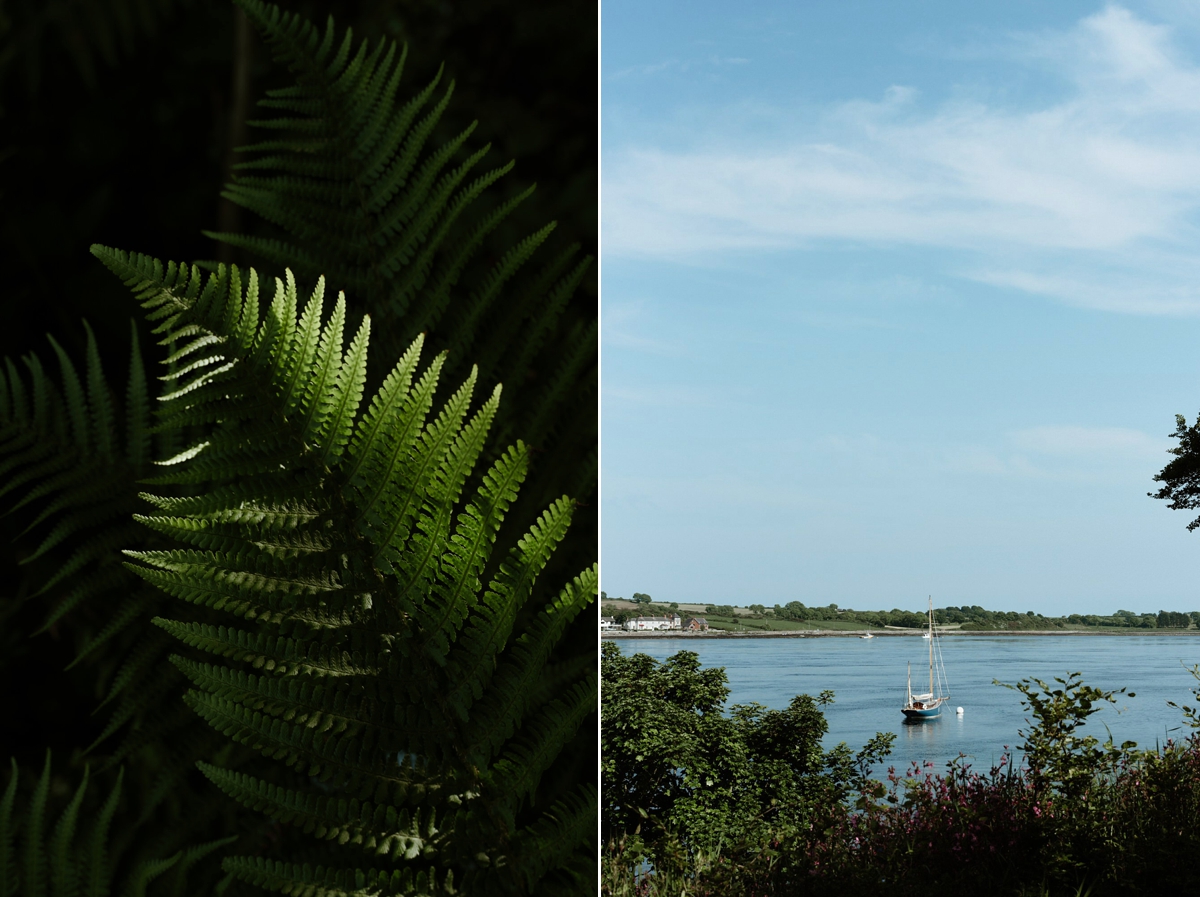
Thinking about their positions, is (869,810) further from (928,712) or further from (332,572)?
(332,572)

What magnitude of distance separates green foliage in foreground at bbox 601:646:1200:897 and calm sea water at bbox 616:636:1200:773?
0.02 meters

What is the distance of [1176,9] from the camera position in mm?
1288

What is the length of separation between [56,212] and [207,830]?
611 mm

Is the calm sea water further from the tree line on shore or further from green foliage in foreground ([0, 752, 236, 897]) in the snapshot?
green foliage in foreground ([0, 752, 236, 897])

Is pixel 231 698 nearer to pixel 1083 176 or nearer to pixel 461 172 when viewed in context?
pixel 461 172

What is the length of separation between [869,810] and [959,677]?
30cm

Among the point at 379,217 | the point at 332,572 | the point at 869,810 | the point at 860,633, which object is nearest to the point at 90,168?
the point at 379,217

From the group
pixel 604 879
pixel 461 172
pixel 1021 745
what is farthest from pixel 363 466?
pixel 604 879

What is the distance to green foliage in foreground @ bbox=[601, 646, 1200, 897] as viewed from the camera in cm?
137

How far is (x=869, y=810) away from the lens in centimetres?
153

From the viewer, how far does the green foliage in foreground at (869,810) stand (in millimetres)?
1367

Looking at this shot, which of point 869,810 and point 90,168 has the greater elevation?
point 90,168

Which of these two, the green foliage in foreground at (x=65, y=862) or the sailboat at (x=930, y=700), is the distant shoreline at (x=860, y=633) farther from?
the green foliage in foreground at (x=65, y=862)

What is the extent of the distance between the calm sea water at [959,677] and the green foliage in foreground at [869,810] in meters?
0.02
